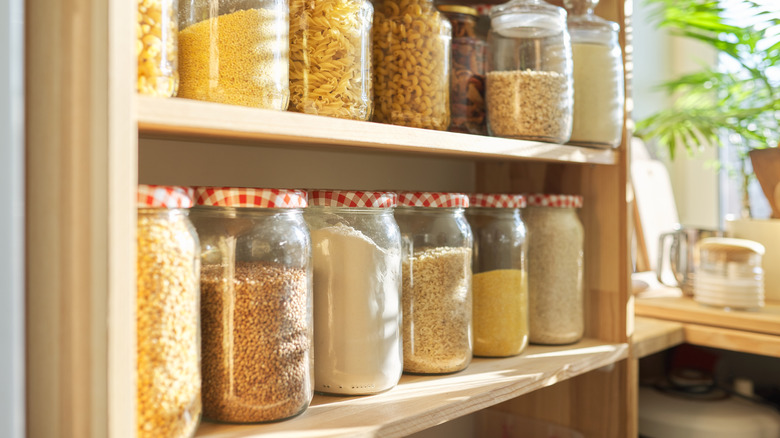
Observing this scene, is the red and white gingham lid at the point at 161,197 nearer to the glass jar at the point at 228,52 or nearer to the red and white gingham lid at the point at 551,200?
the glass jar at the point at 228,52

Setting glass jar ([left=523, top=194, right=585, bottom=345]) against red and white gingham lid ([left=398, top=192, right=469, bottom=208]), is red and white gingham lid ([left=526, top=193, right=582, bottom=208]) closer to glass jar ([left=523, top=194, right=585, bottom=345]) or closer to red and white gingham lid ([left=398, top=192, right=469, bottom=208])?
glass jar ([left=523, top=194, right=585, bottom=345])

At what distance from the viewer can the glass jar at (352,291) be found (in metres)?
0.78

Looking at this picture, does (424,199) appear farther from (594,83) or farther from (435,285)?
(594,83)

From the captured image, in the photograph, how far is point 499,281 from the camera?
38.9 inches

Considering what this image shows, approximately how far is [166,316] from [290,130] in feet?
0.70

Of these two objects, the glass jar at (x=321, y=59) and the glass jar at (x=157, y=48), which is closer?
the glass jar at (x=157, y=48)

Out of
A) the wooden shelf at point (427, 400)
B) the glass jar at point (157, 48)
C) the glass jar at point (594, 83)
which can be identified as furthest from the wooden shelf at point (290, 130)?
the wooden shelf at point (427, 400)

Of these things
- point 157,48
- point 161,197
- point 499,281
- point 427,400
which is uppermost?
point 157,48

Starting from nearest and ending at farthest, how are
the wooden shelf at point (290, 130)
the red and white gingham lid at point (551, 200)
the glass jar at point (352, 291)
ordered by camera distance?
the wooden shelf at point (290, 130), the glass jar at point (352, 291), the red and white gingham lid at point (551, 200)

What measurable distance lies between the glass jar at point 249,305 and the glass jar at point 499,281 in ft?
1.23

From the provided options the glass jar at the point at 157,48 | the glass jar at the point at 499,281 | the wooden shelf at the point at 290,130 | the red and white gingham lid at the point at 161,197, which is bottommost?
the glass jar at the point at 499,281

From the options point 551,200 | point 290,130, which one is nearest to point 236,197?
point 290,130

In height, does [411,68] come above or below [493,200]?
above

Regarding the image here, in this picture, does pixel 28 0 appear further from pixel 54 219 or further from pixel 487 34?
pixel 487 34
